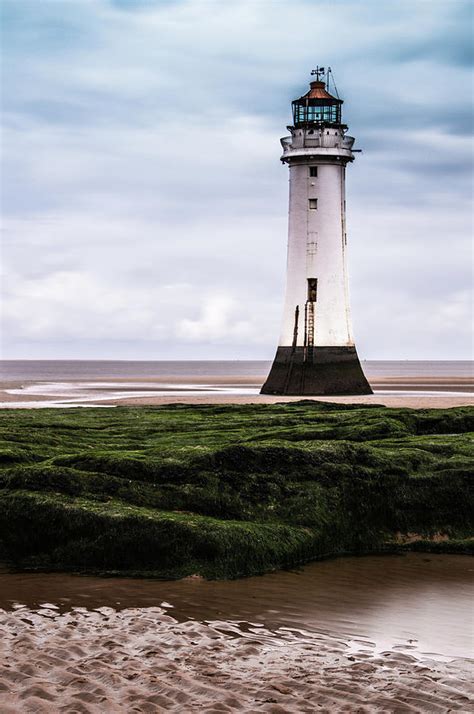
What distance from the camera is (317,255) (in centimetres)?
3656

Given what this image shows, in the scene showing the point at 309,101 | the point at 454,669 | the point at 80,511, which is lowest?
the point at 454,669

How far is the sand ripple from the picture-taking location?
6.00 metres

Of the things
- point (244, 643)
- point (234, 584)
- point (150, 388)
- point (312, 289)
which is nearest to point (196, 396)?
point (312, 289)

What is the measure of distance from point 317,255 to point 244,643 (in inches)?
1183

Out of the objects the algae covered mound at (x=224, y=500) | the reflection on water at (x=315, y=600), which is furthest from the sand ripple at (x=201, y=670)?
the algae covered mound at (x=224, y=500)

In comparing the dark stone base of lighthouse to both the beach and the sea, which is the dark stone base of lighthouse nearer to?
the sea

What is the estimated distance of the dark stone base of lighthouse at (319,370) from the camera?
3725cm

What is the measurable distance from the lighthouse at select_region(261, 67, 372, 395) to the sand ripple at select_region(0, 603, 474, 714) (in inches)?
1155

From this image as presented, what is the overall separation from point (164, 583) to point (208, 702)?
3.25 meters

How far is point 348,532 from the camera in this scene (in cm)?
1126

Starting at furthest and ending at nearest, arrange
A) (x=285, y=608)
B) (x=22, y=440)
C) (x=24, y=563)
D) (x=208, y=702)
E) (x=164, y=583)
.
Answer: (x=22, y=440) < (x=24, y=563) < (x=164, y=583) < (x=285, y=608) < (x=208, y=702)

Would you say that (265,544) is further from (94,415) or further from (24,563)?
(94,415)

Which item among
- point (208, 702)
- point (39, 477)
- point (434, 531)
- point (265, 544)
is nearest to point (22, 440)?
point (39, 477)

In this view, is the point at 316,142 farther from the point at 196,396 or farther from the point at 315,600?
the point at 315,600
